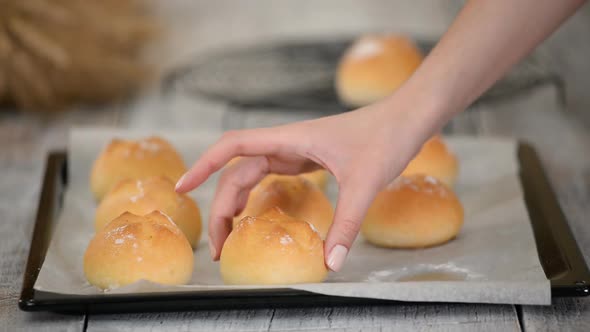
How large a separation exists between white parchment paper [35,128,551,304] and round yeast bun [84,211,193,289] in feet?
0.10

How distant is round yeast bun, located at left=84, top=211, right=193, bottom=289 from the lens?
3.79 feet

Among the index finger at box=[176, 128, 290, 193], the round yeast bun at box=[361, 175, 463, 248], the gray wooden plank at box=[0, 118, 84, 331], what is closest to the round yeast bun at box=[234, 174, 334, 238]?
the round yeast bun at box=[361, 175, 463, 248]

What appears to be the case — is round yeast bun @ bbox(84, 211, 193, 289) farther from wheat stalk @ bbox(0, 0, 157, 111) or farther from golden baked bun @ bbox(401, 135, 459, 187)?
wheat stalk @ bbox(0, 0, 157, 111)

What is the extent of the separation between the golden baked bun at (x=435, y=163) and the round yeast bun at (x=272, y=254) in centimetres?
40

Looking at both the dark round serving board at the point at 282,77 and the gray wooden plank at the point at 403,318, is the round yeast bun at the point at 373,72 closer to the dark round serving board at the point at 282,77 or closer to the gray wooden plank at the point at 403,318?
the dark round serving board at the point at 282,77

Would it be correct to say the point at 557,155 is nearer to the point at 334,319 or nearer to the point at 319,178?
the point at 319,178

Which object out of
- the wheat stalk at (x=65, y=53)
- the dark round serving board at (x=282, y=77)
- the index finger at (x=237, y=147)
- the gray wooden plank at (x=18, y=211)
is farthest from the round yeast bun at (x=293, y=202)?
the wheat stalk at (x=65, y=53)

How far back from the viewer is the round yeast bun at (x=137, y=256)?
45.5 inches

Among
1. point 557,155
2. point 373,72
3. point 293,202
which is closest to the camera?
point 293,202

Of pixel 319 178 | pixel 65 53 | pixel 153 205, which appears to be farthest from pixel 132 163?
pixel 65 53

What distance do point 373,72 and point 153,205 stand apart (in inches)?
31.5

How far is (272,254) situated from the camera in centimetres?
115

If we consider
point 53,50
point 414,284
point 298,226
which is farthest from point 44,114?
point 414,284

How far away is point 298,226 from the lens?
119 cm
